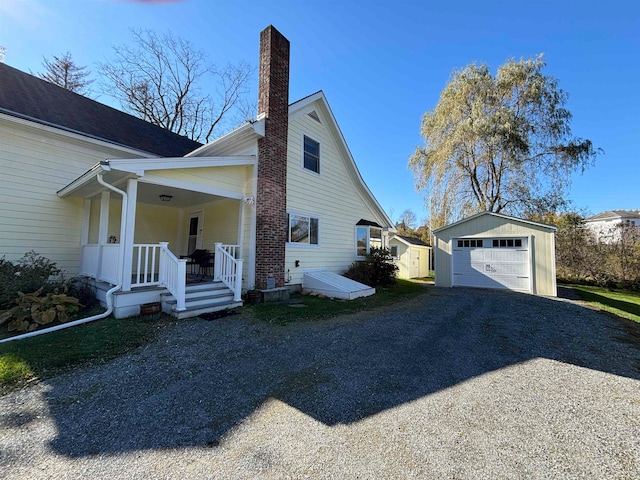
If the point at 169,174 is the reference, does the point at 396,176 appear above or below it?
above

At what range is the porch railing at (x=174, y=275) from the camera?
5.93 metres

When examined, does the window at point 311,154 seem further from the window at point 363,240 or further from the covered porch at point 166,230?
the window at point 363,240

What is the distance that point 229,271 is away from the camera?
7363 mm

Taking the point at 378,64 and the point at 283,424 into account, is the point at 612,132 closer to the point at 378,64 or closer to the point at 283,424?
the point at 378,64

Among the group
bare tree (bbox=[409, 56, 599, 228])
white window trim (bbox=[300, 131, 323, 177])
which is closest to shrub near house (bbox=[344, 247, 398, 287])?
white window trim (bbox=[300, 131, 323, 177])

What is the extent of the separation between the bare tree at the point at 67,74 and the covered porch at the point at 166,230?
46.1 feet

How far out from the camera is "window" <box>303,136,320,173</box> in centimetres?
1029

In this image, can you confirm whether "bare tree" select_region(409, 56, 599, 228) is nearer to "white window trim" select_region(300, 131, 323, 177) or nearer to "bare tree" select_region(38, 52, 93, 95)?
"white window trim" select_region(300, 131, 323, 177)

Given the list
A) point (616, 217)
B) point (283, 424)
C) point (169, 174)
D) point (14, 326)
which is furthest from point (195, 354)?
point (616, 217)

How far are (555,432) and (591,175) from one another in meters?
20.8

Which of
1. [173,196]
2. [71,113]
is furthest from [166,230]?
[71,113]

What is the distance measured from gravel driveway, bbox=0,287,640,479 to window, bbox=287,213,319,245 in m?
4.81

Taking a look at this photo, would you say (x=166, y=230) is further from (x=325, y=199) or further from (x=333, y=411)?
(x=333, y=411)

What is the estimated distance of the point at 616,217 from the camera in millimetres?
40094
